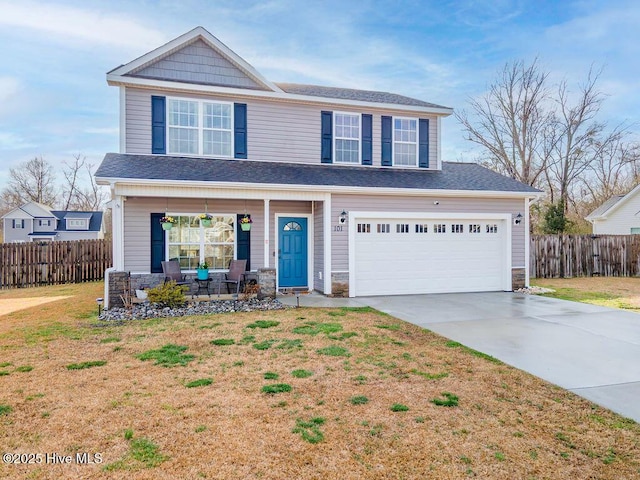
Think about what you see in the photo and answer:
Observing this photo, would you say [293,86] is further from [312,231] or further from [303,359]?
[303,359]

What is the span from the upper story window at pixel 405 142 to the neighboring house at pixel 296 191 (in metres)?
0.05

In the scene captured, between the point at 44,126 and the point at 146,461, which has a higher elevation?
the point at 44,126

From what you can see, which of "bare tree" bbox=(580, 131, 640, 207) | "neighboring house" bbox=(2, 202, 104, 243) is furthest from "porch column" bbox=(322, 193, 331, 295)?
"neighboring house" bbox=(2, 202, 104, 243)

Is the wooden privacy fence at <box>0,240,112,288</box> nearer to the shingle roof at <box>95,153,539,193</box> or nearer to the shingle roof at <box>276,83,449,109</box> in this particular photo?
the shingle roof at <box>95,153,539,193</box>

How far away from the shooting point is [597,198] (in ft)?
96.7

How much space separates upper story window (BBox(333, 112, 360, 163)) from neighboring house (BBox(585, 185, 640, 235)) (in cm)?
1789

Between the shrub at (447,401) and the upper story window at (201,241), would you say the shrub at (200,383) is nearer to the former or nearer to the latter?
the shrub at (447,401)

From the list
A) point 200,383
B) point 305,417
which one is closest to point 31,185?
point 200,383

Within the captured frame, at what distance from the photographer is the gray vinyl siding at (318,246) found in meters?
11.2

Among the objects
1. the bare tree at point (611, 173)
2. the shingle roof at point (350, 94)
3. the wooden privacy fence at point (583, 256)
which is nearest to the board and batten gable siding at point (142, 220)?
the shingle roof at point (350, 94)

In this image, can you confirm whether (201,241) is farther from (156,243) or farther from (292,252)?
(292,252)

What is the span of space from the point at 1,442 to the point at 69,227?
37435 mm

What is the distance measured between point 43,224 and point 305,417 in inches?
1577

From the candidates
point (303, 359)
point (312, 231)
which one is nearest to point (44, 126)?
point (312, 231)
